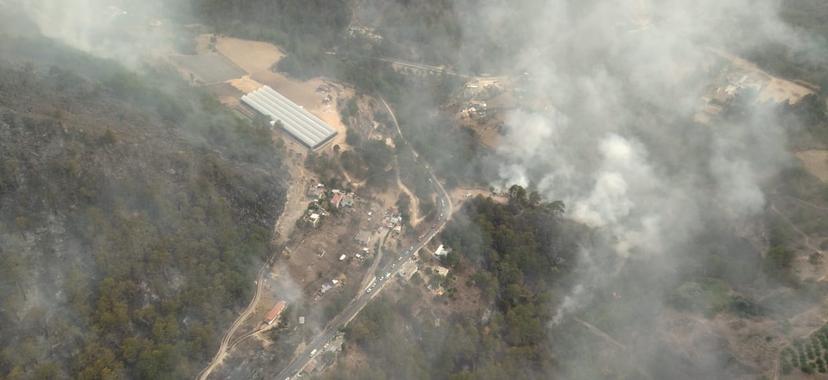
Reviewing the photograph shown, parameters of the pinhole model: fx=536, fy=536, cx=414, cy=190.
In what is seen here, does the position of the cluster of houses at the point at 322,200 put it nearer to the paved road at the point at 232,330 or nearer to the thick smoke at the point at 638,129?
the paved road at the point at 232,330

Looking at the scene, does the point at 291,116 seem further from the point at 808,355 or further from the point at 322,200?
the point at 808,355

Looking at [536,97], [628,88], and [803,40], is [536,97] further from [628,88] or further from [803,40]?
[803,40]

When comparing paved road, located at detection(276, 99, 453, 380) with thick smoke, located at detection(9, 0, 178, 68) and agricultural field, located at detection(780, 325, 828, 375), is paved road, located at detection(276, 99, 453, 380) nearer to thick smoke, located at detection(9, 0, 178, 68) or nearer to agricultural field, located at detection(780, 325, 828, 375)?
agricultural field, located at detection(780, 325, 828, 375)

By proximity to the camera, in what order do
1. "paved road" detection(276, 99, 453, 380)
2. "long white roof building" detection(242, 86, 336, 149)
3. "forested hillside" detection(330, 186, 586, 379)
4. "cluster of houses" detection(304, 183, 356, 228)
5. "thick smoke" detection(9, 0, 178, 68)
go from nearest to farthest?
"paved road" detection(276, 99, 453, 380), "forested hillside" detection(330, 186, 586, 379), "cluster of houses" detection(304, 183, 356, 228), "long white roof building" detection(242, 86, 336, 149), "thick smoke" detection(9, 0, 178, 68)

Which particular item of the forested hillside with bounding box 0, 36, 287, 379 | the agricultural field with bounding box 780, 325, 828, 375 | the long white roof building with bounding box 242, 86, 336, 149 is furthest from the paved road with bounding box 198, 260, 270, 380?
the agricultural field with bounding box 780, 325, 828, 375

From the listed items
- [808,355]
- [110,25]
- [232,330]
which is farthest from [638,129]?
[110,25]

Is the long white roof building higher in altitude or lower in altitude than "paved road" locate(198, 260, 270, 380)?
higher
